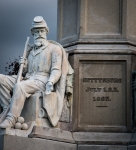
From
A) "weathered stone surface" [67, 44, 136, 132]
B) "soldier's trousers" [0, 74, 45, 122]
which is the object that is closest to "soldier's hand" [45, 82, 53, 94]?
"soldier's trousers" [0, 74, 45, 122]

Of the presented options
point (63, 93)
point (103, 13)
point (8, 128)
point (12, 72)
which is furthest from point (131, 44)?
point (12, 72)

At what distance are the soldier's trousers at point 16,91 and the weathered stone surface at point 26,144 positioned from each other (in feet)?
2.05

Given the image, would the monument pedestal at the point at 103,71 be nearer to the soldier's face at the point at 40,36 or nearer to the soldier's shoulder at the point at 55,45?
the soldier's shoulder at the point at 55,45

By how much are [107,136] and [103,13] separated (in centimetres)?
311

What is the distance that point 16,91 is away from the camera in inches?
666

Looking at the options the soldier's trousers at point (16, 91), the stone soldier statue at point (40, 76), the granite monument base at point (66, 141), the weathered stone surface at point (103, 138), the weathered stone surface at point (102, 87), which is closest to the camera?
the granite monument base at point (66, 141)

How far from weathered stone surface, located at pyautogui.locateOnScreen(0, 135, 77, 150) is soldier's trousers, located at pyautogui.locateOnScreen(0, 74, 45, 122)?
2.05 feet

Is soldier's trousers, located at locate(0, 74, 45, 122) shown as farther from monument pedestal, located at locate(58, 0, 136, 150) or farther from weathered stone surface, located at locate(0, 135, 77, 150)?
monument pedestal, located at locate(58, 0, 136, 150)

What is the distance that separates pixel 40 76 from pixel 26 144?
191cm

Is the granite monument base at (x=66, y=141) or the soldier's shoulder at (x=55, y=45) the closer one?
the granite monument base at (x=66, y=141)

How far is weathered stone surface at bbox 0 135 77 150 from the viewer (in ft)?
53.2

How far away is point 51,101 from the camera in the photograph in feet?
56.3

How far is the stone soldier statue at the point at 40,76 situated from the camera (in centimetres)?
1700

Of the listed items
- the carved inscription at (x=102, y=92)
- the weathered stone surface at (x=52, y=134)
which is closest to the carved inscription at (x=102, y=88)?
the carved inscription at (x=102, y=92)
